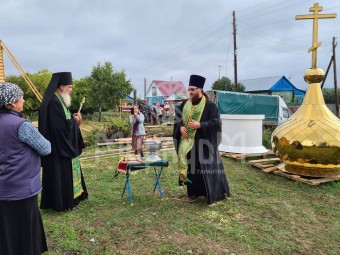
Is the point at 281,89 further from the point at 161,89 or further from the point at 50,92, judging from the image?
the point at 50,92

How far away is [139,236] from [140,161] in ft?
4.14

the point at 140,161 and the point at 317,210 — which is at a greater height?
the point at 140,161

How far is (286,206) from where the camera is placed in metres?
4.82

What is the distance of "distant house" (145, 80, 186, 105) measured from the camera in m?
46.6

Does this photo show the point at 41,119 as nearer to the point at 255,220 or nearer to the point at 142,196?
the point at 142,196

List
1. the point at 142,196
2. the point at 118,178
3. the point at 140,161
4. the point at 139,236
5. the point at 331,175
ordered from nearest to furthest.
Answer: the point at 139,236, the point at 140,161, the point at 142,196, the point at 331,175, the point at 118,178

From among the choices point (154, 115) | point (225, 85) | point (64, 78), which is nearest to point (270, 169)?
point (64, 78)

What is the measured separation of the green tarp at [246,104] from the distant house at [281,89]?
19295 mm

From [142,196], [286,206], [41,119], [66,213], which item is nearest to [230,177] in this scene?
[286,206]

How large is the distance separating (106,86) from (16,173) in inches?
897

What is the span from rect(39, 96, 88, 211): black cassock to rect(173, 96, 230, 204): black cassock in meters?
1.94

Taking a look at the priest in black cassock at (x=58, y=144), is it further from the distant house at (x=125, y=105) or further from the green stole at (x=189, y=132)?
the distant house at (x=125, y=105)

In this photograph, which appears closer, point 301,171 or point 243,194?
point 243,194

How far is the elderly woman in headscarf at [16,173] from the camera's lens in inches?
102
